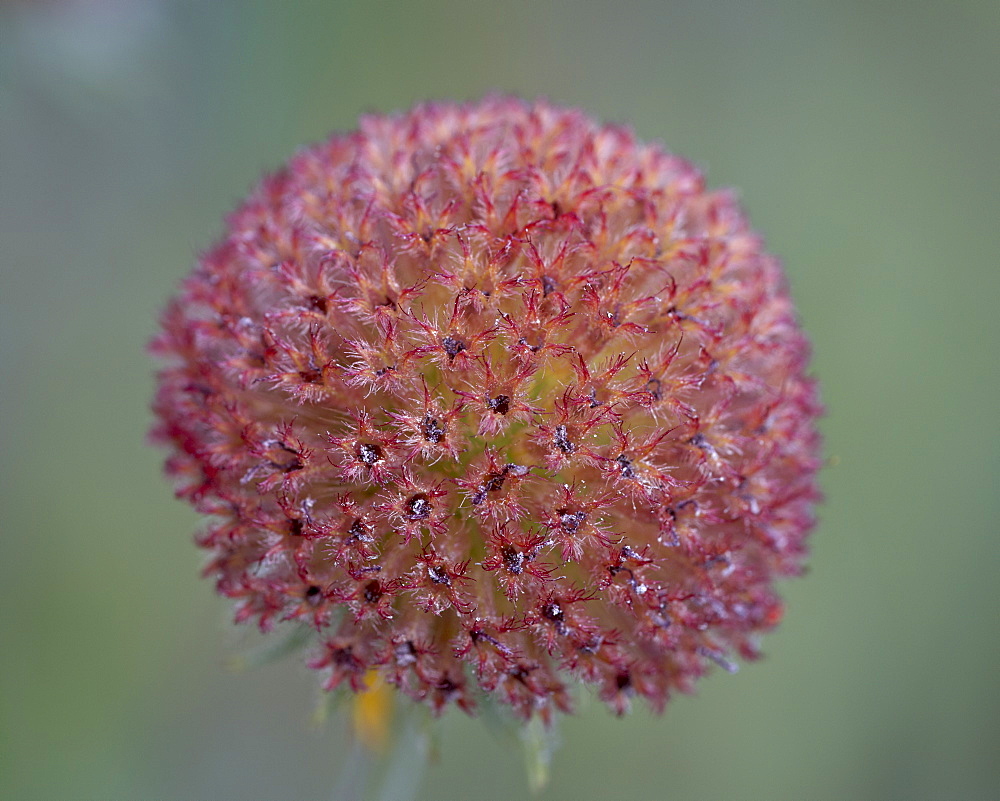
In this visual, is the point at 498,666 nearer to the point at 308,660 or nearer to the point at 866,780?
the point at 308,660

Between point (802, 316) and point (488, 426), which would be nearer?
point (488, 426)

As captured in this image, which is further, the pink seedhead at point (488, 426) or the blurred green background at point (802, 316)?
the blurred green background at point (802, 316)

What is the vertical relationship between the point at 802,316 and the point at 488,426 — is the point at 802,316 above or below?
above

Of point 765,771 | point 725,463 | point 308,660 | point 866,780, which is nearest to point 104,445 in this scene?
point 308,660

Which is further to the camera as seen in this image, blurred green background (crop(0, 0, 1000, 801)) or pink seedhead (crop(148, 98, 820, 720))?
blurred green background (crop(0, 0, 1000, 801))
